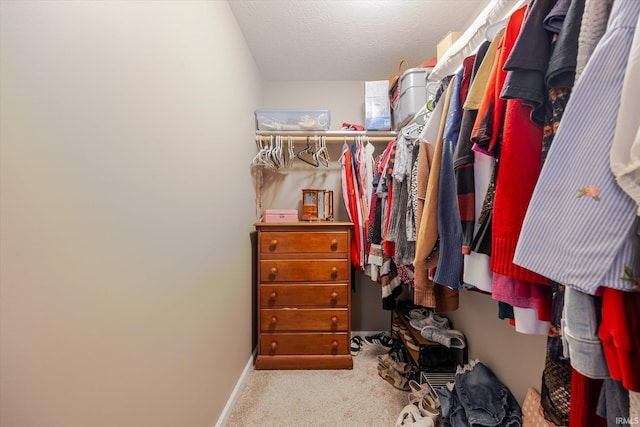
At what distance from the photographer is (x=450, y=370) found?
4.35 feet

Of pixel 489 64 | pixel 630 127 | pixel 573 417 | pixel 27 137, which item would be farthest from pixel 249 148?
pixel 573 417

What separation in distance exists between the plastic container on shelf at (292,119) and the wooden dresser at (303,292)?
775mm

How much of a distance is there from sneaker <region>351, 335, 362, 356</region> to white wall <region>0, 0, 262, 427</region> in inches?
40.1

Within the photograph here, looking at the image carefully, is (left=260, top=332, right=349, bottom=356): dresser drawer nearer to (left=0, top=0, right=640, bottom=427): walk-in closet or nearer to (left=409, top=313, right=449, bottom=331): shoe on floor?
(left=0, top=0, right=640, bottom=427): walk-in closet

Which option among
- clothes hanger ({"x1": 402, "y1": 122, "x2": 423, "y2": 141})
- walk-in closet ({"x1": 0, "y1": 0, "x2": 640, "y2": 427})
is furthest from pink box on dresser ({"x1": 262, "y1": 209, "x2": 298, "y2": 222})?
clothes hanger ({"x1": 402, "y1": 122, "x2": 423, "y2": 141})

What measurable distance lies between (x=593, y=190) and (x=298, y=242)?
1419 millimetres

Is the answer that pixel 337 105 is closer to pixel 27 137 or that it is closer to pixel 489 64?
pixel 489 64

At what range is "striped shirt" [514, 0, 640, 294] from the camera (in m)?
0.32

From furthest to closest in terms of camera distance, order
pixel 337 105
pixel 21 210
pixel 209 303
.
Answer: pixel 337 105, pixel 209 303, pixel 21 210

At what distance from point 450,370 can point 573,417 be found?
1068mm

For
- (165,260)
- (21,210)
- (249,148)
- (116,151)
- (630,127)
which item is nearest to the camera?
(630,127)

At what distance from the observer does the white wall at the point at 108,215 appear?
418 mm

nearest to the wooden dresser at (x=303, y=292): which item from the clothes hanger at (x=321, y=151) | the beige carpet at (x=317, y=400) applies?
the beige carpet at (x=317, y=400)

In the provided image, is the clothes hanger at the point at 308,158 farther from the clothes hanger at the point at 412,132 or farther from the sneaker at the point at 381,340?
the sneaker at the point at 381,340
